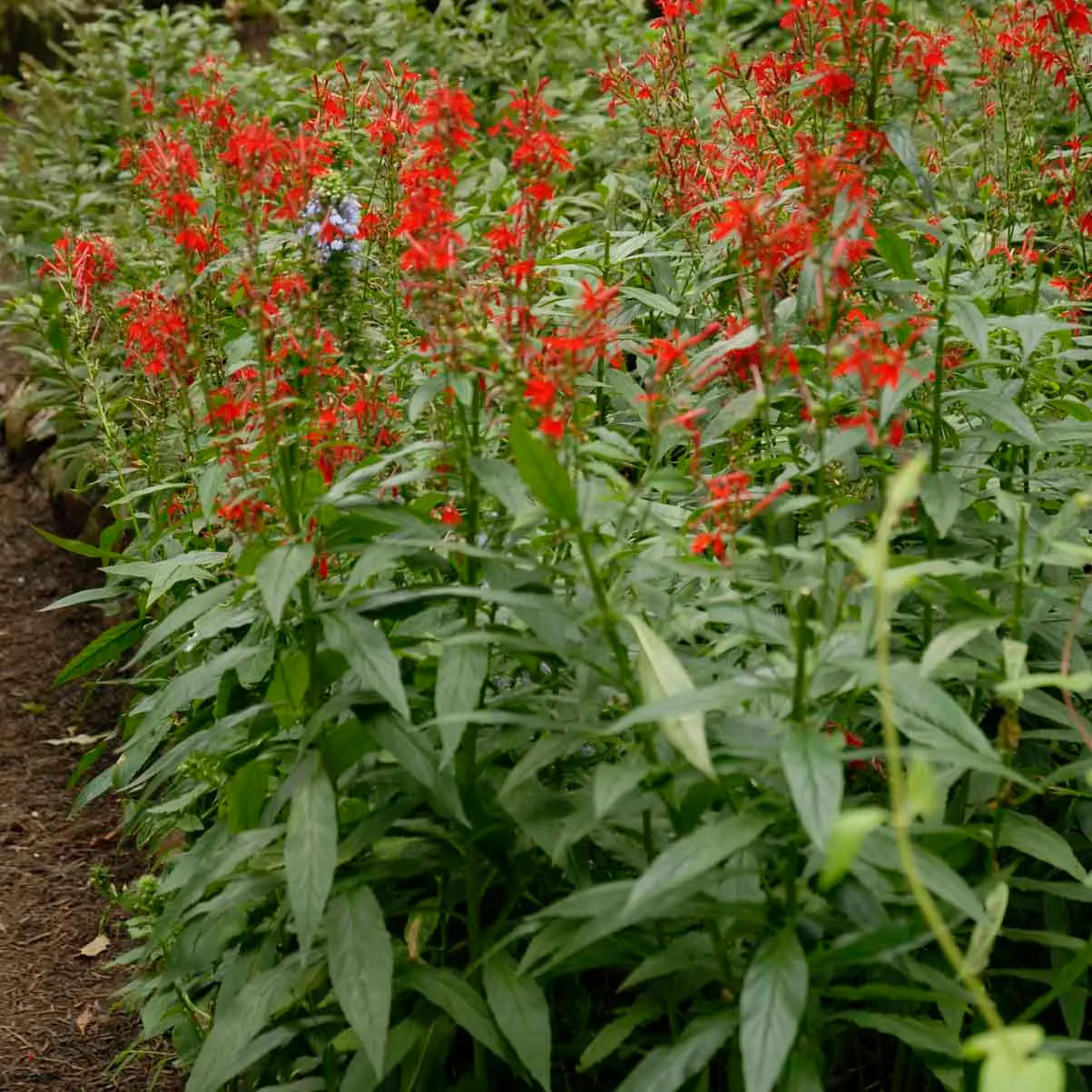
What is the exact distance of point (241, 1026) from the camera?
213 cm

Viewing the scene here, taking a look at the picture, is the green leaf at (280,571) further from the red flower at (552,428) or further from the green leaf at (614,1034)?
the green leaf at (614,1034)

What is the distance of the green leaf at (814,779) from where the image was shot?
1.53 meters

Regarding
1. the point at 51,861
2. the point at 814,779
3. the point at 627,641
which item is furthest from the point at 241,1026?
the point at 51,861

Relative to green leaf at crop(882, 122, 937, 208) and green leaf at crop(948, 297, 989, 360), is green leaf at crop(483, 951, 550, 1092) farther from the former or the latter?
green leaf at crop(882, 122, 937, 208)

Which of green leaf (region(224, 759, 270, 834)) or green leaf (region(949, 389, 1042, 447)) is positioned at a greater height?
green leaf (region(949, 389, 1042, 447))

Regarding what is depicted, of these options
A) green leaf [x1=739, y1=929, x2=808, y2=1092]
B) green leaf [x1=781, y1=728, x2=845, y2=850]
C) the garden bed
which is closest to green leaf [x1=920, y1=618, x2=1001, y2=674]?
green leaf [x1=781, y1=728, x2=845, y2=850]

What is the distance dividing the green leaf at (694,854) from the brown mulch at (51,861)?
1816mm

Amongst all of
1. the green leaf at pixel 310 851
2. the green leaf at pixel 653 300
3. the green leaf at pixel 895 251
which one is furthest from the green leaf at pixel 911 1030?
the green leaf at pixel 653 300

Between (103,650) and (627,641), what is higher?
(627,641)

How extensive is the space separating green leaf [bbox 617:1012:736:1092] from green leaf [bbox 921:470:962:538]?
692mm

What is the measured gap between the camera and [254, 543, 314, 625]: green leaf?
188 cm

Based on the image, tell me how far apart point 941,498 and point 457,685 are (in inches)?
28.0

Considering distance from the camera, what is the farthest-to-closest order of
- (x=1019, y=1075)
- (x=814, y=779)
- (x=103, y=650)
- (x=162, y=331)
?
(x=103, y=650) < (x=162, y=331) < (x=814, y=779) < (x=1019, y=1075)

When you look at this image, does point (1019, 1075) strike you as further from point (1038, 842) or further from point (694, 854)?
point (1038, 842)
